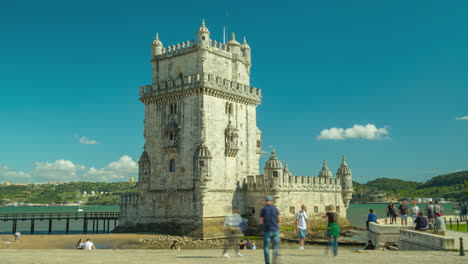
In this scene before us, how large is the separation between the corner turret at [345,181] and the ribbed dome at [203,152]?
2138cm

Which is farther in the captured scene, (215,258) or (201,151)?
(201,151)

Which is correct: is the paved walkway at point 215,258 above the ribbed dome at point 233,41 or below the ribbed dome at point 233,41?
below

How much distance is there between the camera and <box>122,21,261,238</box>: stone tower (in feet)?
154

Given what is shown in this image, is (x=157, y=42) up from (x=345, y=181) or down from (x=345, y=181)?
up

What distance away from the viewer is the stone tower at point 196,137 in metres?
46.9

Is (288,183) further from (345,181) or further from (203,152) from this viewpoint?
(345,181)

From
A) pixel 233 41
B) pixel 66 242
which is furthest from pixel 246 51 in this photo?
pixel 66 242

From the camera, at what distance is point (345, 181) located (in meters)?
60.1

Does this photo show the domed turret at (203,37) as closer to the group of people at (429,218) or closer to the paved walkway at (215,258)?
the group of people at (429,218)

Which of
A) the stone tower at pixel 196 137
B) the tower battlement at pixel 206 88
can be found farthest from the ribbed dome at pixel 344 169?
the tower battlement at pixel 206 88

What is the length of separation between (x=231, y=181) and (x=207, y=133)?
19.0ft

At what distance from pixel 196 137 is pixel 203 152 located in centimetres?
209

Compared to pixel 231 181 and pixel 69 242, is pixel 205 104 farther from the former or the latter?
pixel 69 242

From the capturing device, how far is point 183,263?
55.3 ft
